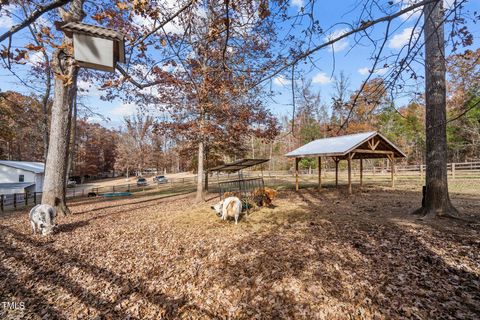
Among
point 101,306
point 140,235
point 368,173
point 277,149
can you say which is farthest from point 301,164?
point 101,306

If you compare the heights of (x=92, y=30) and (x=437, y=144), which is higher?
(x=92, y=30)

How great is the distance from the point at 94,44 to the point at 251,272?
396cm

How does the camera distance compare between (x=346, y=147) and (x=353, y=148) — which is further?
(x=346, y=147)

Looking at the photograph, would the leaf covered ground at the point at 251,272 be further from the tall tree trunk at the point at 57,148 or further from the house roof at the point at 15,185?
the house roof at the point at 15,185

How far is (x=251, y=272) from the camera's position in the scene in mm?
3906

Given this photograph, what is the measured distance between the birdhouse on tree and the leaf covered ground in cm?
326

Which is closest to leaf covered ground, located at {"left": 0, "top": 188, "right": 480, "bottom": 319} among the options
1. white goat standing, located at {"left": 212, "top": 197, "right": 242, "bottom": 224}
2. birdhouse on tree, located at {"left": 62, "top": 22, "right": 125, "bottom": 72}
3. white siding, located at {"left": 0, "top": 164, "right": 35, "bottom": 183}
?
white goat standing, located at {"left": 212, "top": 197, "right": 242, "bottom": 224}

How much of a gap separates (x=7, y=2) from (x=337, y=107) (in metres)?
Result: 3.72

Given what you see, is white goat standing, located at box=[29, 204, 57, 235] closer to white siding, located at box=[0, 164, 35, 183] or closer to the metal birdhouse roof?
the metal birdhouse roof

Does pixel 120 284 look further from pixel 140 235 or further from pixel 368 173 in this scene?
pixel 368 173

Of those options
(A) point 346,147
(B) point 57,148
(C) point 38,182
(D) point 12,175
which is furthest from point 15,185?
(A) point 346,147

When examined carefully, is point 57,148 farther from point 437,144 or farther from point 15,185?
point 15,185

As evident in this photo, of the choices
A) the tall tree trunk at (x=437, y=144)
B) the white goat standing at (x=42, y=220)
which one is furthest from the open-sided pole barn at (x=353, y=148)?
the white goat standing at (x=42, y=220)

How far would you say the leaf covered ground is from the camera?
3.02 meters
